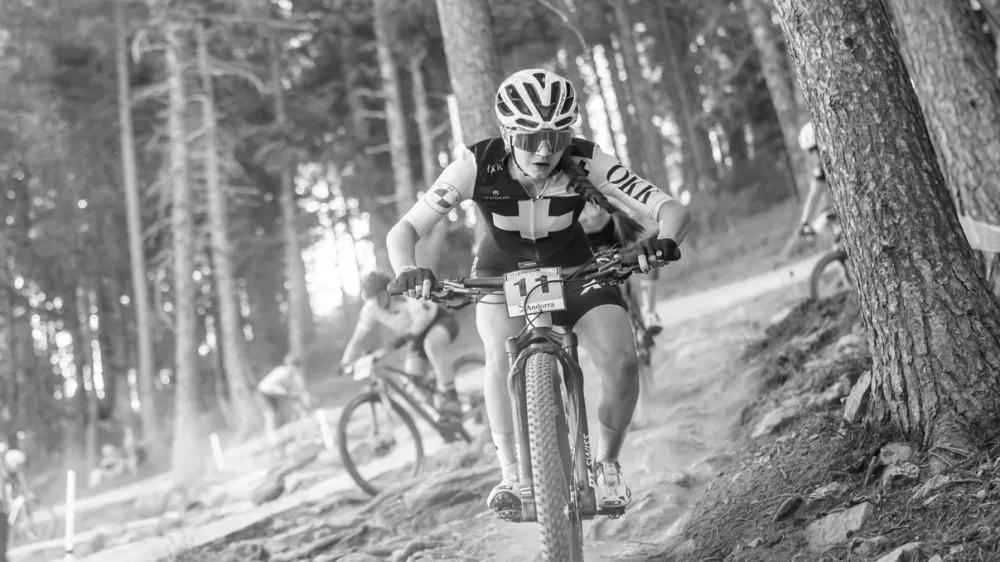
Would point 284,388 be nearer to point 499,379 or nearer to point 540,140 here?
point 499,379

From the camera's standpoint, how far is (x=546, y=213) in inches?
192

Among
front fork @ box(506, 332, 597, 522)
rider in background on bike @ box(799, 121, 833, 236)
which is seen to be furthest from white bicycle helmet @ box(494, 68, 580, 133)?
rider in background on bike @ box(799, 121, 833, 236)

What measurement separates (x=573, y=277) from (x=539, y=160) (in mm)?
644

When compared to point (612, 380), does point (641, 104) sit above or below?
above

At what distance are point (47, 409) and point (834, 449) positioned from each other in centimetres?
3348

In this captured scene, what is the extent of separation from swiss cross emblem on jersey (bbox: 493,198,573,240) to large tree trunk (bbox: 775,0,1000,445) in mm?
1408

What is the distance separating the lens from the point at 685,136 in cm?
3108

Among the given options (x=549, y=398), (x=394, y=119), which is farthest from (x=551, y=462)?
(x=394, y=119)

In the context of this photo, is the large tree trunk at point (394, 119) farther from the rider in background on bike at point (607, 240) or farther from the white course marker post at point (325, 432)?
the rider in background on bike at point (607, 240)

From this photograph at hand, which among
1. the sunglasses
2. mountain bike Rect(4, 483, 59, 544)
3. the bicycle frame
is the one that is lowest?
mountain bike Rect(4, 483, 59, 544)

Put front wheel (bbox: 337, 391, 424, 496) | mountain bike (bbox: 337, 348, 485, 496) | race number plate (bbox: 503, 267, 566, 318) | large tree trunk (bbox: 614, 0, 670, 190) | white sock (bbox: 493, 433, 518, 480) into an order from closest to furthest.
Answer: race number plate (bbox: 503, 267, 566, 318)
white sock (bbox: 493, 433, 518, 480)
front wheel (bbox: 337, 391, 424, 496)
mountain bike (bbox: 337, 348, 485, 496)
large tree trunk (bbox: 614, 0, 670, 190)

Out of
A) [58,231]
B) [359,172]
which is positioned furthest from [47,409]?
[359,172]

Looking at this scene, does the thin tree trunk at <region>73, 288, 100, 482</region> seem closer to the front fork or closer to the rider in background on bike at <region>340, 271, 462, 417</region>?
the rider in background on bike at <region>340, 271, 462, 417</region>

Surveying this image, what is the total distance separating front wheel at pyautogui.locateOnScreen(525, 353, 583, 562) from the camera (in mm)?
4133
